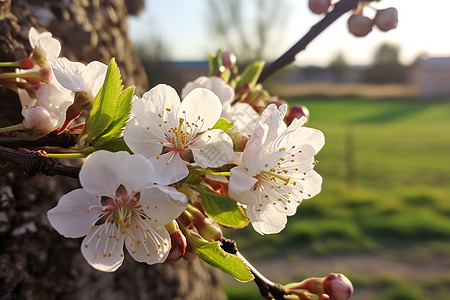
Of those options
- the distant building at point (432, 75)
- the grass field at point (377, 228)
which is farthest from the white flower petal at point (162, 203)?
the distant building at point (432, 75)

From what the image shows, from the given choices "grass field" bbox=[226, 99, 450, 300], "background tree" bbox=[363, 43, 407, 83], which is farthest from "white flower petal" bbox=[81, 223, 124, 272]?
"background tree" bbox=[363, 43, 407, 83]

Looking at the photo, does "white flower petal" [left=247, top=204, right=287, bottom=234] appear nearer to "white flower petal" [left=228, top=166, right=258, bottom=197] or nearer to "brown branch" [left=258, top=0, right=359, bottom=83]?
"white flower petal" [left=228, top=166, right=258, bottom=197]

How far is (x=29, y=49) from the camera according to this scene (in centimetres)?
70

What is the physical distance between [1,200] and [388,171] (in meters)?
6.36

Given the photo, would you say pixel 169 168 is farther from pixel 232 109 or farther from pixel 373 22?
pixel 373 22

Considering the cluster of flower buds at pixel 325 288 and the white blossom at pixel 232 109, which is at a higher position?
the white blossom at pixel 232 109

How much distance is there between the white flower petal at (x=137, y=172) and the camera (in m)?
0.33

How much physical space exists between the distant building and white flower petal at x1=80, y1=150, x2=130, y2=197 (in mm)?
19767

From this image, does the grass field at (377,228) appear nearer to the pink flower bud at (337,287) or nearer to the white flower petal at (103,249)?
the pink flower bud at (337,287)

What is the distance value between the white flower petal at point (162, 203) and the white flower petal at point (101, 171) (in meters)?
0.03

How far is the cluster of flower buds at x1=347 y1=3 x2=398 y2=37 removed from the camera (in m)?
0.58

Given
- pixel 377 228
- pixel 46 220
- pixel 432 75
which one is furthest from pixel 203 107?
pixel 432 75

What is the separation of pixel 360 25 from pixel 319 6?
0.05m

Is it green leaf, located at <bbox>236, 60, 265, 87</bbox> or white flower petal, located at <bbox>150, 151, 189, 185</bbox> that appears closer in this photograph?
white flower petal, located at <bbox>150, 151, 189, 185</bbox>
